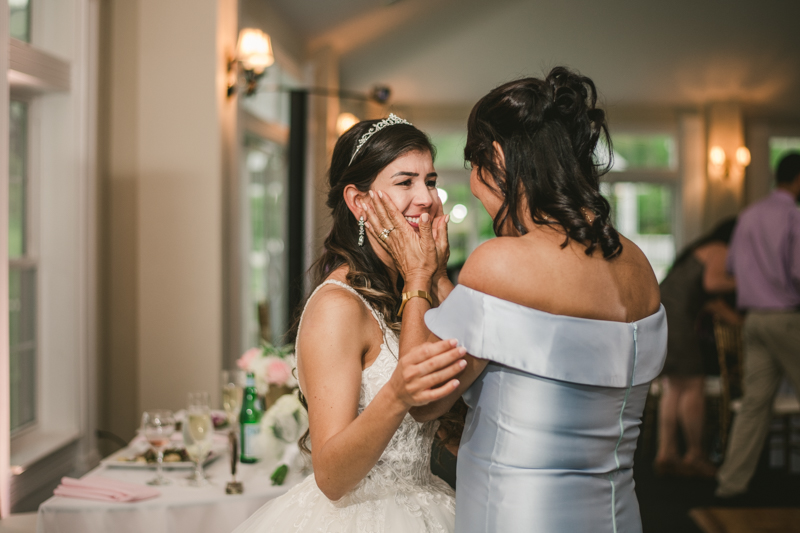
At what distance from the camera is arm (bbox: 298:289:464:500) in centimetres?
103

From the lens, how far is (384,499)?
135 centimetres

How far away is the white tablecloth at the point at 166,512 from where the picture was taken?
159 centimetres

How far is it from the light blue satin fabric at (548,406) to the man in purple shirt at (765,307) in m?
3.04

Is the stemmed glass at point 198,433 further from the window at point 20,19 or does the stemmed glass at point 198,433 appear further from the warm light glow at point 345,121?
the warm light glow at point 345,121

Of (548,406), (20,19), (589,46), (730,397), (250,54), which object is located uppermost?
(589,46)

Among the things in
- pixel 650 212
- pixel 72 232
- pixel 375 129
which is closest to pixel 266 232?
pixel 72 232

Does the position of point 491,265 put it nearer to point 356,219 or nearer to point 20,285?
point 356,219

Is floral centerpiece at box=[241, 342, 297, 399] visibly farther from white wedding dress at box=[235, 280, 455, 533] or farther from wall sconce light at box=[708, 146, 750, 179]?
wall sconce light at box=[708, 146, 750, 179]

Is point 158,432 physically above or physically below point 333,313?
below

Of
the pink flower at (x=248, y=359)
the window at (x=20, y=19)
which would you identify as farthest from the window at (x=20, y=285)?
the pink flower at (x=248, y=359)

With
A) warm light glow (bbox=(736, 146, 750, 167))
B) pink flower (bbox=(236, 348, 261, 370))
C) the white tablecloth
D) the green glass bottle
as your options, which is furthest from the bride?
warm light glow (bbox=(736, 146, 750, 167))

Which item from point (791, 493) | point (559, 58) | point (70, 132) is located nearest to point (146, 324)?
point (70, 132)

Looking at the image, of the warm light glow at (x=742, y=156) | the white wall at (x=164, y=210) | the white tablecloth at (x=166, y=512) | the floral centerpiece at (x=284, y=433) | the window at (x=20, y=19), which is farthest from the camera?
the warm light glow at (x=742, y=156)

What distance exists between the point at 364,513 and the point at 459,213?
7.44 m
